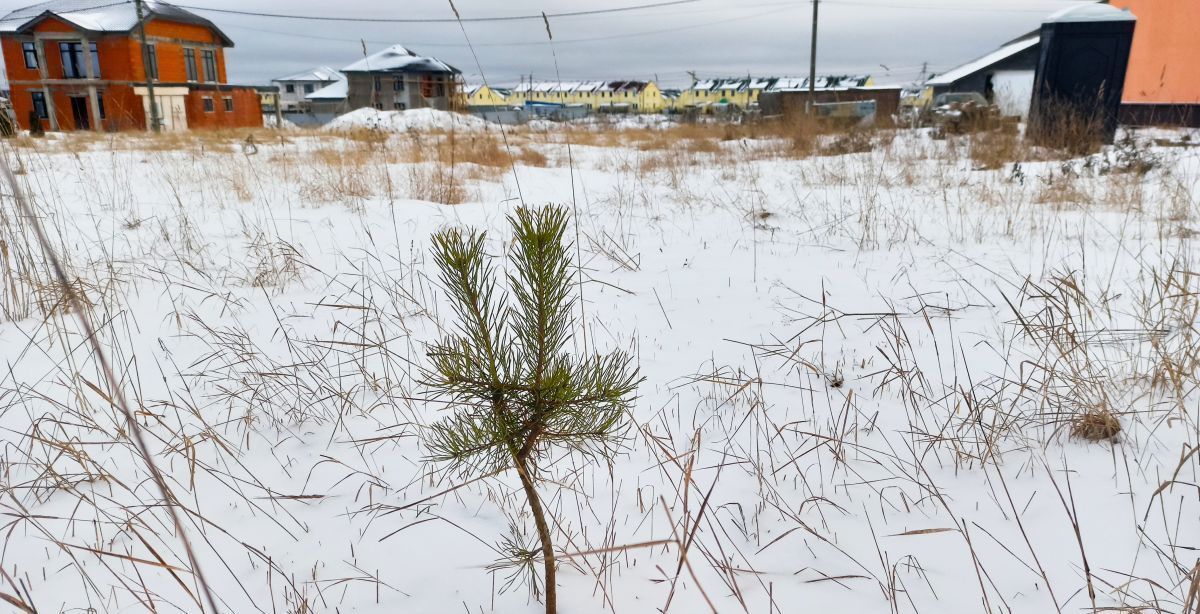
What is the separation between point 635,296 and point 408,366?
4.17 feet

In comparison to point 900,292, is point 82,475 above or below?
below

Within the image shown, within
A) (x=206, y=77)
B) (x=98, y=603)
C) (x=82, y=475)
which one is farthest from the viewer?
(x=206, y=77)

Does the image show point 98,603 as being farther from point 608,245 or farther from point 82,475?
point 608,245

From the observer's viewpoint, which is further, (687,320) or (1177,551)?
(687,320)

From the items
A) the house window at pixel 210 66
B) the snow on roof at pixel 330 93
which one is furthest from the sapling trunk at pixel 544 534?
the snow on roof at pixel 330 93

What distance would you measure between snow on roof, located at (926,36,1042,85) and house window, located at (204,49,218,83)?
2985 centimetres

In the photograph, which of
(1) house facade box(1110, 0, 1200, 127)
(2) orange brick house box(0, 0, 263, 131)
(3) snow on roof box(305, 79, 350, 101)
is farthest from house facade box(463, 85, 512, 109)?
(3) snow on roof box(305, 79, 350, 101)

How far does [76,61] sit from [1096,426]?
3319cm

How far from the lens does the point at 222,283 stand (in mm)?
3189

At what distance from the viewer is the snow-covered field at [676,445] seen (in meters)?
1.29

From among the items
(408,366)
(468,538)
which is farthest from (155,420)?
(468,538)

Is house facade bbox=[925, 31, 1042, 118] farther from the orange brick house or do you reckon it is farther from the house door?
the house door

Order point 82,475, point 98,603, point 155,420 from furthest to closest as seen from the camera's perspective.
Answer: point 155,420
point 82,475
point 98,603

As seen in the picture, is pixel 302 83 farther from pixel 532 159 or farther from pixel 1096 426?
pixel 1096 426
